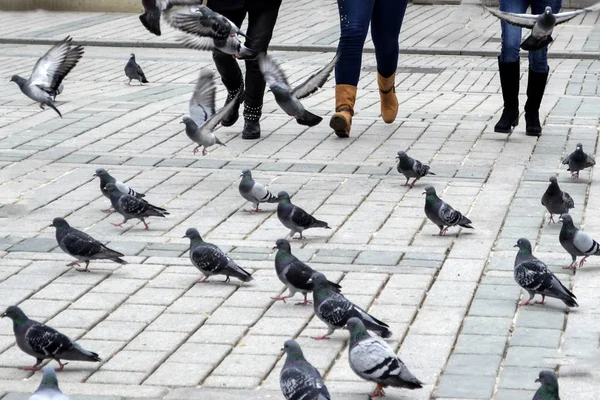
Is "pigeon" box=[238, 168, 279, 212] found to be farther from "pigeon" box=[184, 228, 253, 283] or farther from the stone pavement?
"pigeon" box=[184, 228, 253, 283]

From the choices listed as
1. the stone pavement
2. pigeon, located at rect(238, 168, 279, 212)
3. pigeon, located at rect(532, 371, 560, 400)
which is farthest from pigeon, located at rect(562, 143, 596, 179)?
pigeon, located at rect(532, 371, 560, 400)

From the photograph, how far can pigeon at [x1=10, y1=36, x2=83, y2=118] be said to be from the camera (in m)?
10.9

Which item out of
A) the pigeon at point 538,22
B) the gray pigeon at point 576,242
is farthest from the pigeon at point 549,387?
the pigeon at point 538,22

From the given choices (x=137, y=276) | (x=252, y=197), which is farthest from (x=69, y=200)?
(x=137, y=276)

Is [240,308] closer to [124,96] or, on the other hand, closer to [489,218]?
[489,218]

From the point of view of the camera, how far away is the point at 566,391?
5199 mm

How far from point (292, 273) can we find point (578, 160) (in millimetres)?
3329

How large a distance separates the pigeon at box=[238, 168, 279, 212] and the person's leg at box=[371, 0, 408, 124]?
2.98 metres

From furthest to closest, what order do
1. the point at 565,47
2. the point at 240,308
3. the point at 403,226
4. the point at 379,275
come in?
1. the point at 565,47
2. the point at 403,226
3. the point at 379,275
4. the point at 240,308

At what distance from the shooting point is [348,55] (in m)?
10.7

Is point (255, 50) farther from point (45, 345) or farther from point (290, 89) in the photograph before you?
point (45, 345)

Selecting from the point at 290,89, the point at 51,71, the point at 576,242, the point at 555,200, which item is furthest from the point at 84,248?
the point at 51,71

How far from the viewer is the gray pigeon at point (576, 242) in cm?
689

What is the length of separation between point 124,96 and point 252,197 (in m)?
5.00
